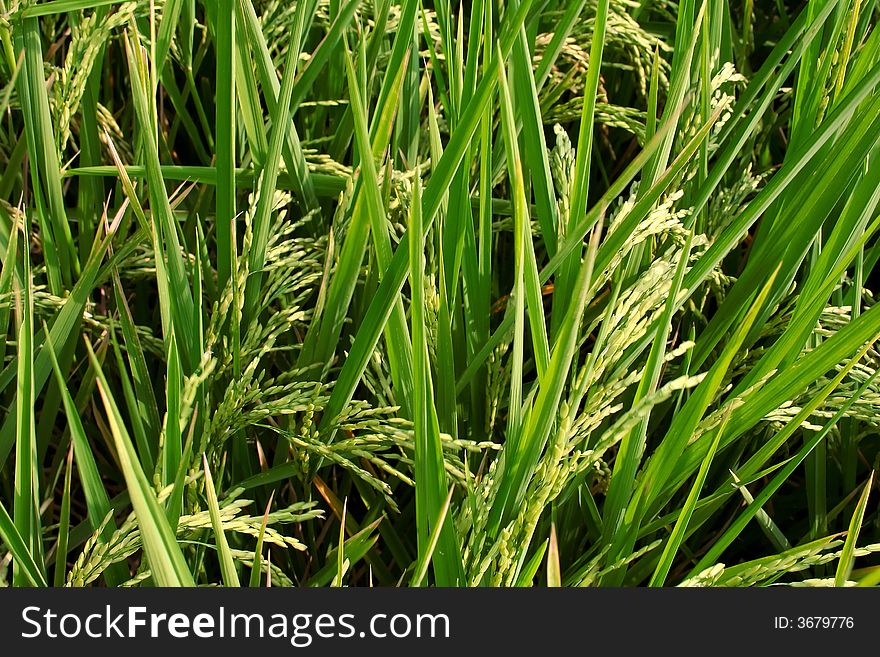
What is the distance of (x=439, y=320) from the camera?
72 centimetres

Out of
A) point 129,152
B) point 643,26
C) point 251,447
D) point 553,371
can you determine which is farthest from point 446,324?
point 643,26

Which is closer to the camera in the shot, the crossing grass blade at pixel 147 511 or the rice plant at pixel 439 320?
the crossing grass blade at pixel 147 511

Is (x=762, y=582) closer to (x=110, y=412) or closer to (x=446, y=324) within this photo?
(x=446, y=324)

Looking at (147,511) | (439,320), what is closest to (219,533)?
(147,511)

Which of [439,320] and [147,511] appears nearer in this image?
[147,511]

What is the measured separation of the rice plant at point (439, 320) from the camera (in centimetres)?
61

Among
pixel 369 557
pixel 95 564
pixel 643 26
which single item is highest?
pixel 643 26

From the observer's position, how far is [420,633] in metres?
0.64

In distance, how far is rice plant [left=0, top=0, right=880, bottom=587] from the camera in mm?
606

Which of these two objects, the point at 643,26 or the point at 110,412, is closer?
the point at 110,412

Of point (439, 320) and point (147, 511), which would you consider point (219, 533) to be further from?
point (439, 320)

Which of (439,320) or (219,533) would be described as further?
(439,320)

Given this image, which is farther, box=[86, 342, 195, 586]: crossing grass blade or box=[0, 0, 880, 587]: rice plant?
box=[0, 0, 880, 587]: rice plant

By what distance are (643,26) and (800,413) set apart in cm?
69
